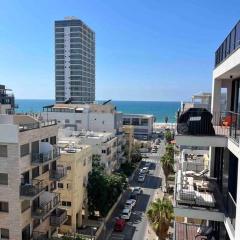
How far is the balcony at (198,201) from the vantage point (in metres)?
13.6

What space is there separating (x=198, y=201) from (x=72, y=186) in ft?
91.6

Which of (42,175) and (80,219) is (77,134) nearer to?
(80,219)

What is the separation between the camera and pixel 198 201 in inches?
562

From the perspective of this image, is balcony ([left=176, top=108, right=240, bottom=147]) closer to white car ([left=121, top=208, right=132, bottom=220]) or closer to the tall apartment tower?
white car ([left=121, top=208, right=132, bottom=220])

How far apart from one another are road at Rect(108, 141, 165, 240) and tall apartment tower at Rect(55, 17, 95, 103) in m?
74.6

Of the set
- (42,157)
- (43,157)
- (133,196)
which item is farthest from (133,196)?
(42,157)

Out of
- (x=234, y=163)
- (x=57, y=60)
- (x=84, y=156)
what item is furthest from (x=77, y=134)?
(x=57, y=60)

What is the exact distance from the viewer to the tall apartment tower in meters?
148

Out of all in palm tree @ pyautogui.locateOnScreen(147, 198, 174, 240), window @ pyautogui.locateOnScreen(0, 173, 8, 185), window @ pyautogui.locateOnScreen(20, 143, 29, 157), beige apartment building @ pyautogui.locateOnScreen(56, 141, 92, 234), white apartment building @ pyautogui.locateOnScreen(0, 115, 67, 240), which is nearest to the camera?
white apartment building @ pyautogui.locateOnScreen(0, 115, 67, 240)

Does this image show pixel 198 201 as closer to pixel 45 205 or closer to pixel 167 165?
pixel 45 205

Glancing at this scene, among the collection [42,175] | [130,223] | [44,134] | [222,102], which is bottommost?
[130,223]

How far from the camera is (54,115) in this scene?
84312 mm

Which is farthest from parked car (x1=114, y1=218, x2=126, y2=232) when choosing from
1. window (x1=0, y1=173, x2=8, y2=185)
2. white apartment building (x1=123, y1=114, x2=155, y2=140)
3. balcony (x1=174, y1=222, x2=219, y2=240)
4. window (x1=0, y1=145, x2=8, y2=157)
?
white apartment building (x1=123, y1=114, x2=155, y2=140)

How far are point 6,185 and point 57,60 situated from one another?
130m
